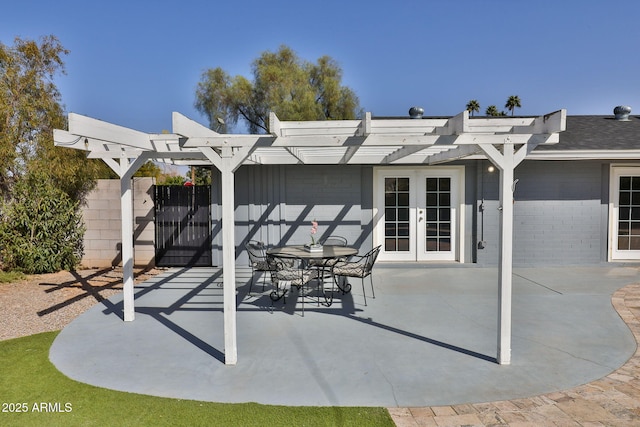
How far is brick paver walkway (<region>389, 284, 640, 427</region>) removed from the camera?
8.73 feet

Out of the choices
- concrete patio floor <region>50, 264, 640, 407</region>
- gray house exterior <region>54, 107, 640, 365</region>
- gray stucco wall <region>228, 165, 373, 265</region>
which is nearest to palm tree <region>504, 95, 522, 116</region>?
gray house exterior <region>54, 107, 640, 365</region>

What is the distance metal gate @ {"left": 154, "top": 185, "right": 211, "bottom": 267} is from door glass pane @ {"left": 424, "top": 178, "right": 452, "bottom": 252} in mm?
4831

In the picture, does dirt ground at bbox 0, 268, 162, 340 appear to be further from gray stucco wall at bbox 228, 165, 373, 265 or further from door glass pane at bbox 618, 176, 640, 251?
door glass pane at bbox 618, 176, 640, 251

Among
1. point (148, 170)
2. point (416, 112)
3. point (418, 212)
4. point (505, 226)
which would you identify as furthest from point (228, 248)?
point (148, 170)

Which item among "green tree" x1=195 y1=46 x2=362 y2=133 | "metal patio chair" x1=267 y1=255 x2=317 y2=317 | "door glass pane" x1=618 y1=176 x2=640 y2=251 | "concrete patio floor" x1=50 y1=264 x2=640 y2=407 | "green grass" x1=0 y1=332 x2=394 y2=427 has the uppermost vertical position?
"green tree" x1=195 y1=46 x2=362 y2=133

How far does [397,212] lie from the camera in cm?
858

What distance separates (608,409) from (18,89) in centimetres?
999

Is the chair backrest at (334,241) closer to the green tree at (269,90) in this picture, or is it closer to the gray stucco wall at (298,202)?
the gray stucco wall at (298,202)

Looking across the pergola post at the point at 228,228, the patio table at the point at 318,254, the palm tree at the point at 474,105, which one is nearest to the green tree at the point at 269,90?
the palm tree at the point at 474,105

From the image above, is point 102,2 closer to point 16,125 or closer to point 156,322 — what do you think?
point 16,125

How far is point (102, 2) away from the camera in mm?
10867

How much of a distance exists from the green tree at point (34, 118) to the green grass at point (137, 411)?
5.62 metres

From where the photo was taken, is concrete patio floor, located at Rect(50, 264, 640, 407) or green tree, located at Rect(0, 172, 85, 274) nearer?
concrete patio floor, located at Rect(50, 264, 640, 407)

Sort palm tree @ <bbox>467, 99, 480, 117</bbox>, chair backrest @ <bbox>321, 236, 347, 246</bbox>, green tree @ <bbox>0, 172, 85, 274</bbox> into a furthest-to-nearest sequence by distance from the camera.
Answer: palm tree @ <bbox>467, 99, 480, 117</bbox> → chair backrest @ <bbox>321, 236, 347, 246</bbox> → green tree @ <bbox>0, 172, 85, 274</bbox>
